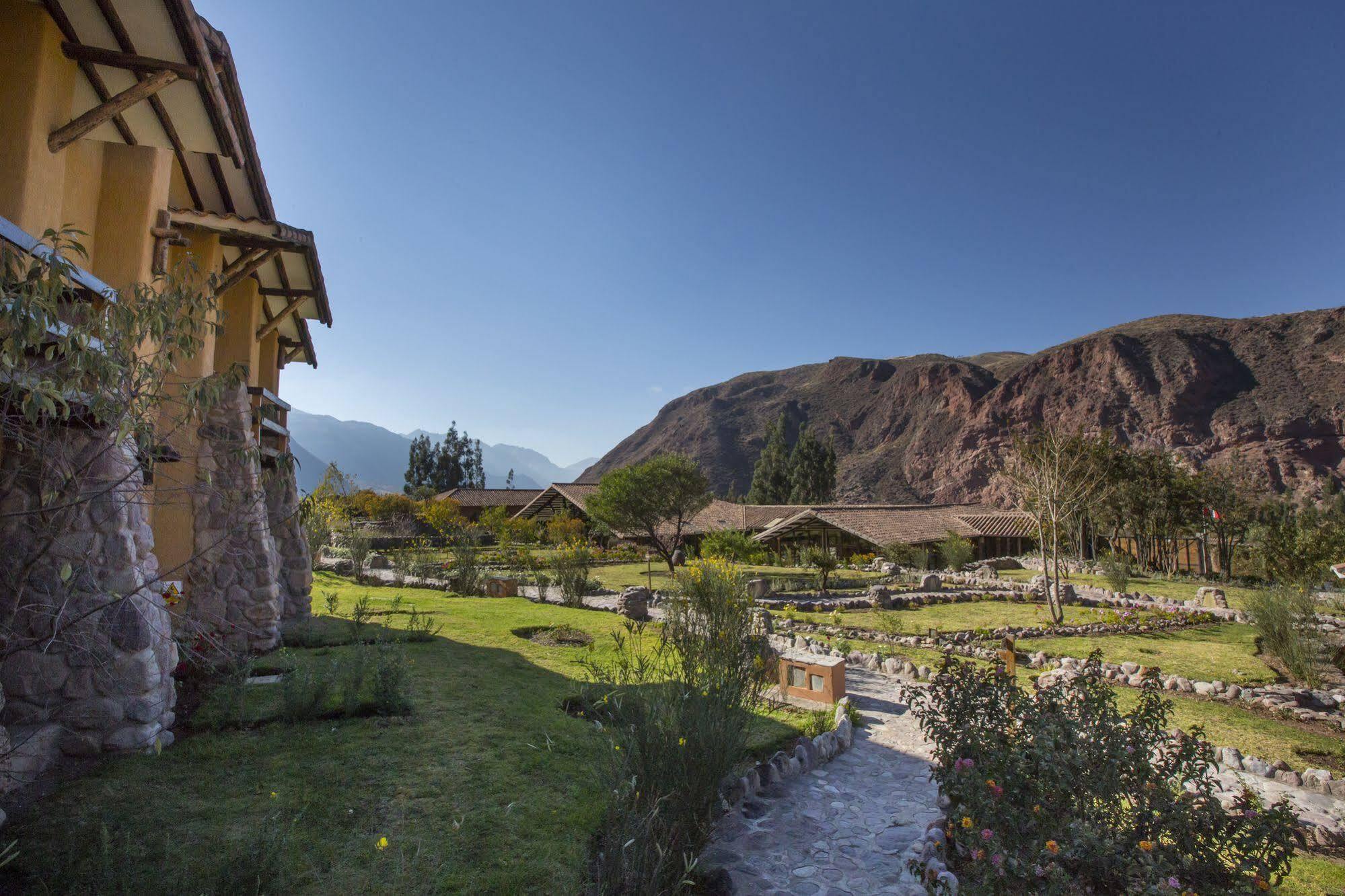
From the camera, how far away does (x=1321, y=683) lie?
8109 millimetres

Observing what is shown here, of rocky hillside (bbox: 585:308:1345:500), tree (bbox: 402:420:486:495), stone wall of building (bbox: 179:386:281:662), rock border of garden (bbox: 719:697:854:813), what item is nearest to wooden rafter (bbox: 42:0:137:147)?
stone wall of building (bbox: 179:386:281:662)

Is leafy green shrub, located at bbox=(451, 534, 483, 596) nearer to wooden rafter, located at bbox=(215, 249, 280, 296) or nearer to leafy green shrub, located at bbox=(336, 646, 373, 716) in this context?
wooden rafter, located at bbox=(215, 249, 280, 296)

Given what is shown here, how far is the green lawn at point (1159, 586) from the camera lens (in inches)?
695

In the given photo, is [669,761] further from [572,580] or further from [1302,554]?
[1302,554]

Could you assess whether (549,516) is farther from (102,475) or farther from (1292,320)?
(1292,320)

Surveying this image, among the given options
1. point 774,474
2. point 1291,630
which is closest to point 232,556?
point 1291,630

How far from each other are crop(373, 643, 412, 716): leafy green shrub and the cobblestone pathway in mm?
2864

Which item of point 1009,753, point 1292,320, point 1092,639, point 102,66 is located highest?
point 1292,320

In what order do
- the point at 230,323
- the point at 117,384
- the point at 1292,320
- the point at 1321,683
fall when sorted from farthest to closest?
the point at 1292,320, the point at 230,323, the point at 1321,683, the point at 117,384

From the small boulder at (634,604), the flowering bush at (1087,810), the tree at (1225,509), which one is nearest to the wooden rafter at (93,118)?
the flowering bush at (1087,810)

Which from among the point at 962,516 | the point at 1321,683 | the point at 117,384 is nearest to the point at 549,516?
the point at 962,516

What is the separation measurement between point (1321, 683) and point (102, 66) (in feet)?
46.3

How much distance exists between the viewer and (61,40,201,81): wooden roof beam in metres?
4.81

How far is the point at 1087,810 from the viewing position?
334 cm
